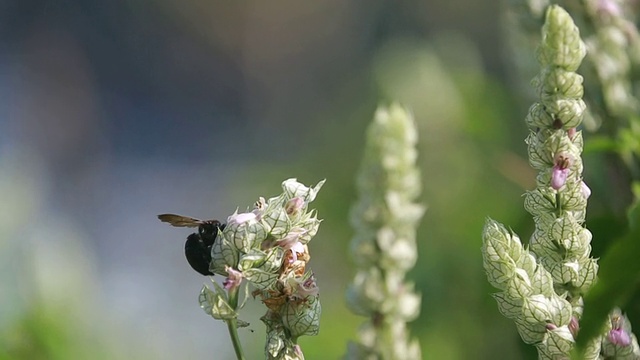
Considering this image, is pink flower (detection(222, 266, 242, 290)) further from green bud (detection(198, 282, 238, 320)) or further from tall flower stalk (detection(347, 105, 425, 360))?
tall flower stalk (detection(347, 105, 425, 360))

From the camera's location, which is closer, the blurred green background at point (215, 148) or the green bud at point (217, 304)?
the green bud at point (217, 304)

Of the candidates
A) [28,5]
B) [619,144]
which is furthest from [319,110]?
[619,144]

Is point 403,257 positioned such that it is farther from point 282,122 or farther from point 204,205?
point 282,122

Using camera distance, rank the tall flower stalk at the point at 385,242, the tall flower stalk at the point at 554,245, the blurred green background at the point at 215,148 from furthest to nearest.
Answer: the blurred green background at the point at 215,148
the tall flower stalk at the point at 385,242
the tall flower stalk at the point at 554,245

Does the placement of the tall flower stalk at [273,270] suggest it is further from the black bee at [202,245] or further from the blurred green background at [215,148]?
the blurred green background at [215,148]

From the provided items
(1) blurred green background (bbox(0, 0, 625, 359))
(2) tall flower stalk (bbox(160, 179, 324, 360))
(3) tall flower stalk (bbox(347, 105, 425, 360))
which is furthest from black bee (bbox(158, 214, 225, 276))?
(1) blurred green background (bbox(0, 0, 625, 359))

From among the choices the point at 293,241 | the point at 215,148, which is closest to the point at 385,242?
the point at 293,241

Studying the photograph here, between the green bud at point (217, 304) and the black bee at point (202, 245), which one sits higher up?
the black bee at point (202, 245)

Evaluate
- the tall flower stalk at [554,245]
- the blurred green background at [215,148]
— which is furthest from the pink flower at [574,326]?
the blurred green background at [215,148]
